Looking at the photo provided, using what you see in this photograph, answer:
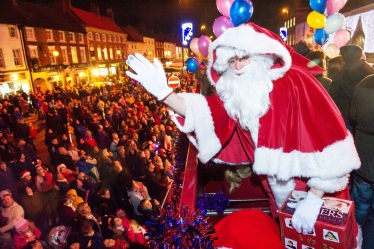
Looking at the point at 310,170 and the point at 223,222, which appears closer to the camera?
the point at 310,170

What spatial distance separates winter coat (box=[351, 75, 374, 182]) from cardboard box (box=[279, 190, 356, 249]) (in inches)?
33.6

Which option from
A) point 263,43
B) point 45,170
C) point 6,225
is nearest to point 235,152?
point 263,43

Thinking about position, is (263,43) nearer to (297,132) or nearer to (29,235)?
(297,132)

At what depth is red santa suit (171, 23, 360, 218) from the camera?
1869mm

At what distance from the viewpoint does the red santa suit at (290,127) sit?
187 cm

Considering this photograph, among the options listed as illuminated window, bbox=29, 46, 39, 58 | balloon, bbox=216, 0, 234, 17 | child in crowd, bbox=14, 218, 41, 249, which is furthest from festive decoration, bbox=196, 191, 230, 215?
illuminated window, bbox=29, 46, 39, 58

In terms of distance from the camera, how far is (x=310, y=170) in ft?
6.26

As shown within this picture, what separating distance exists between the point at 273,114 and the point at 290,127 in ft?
0.49

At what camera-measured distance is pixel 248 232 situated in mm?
1856

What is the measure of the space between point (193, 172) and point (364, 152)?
1580mm

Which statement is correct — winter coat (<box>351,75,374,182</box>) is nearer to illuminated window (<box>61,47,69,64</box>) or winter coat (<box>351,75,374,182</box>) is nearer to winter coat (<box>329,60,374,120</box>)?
winter coat (<box>329,60,374,120</box>)

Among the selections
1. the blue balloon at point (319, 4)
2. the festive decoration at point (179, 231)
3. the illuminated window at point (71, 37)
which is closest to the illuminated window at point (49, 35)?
the illuminated window at point (71, 37)

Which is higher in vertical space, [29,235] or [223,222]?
[223,222]

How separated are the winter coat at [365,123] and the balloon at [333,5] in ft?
13.0
